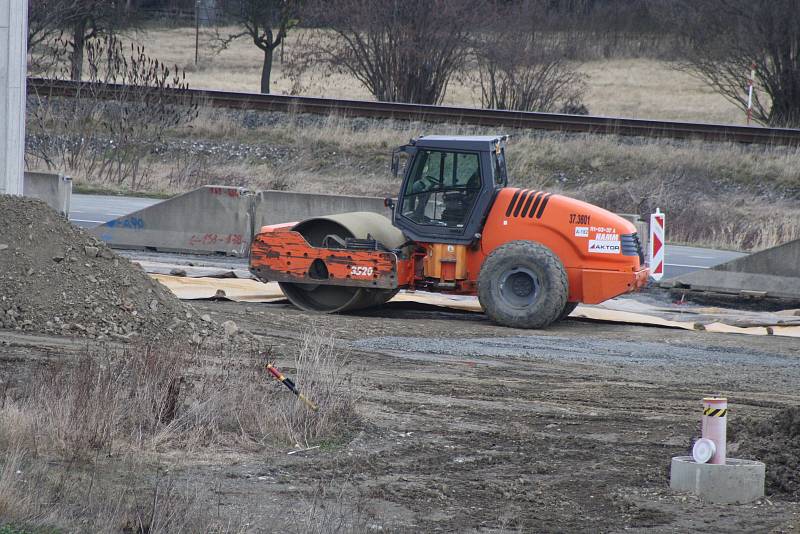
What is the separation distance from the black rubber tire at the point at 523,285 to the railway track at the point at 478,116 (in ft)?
50.4

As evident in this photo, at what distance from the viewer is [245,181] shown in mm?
26828

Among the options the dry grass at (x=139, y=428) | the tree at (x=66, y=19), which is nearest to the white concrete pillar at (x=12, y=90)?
the dry grass at (x=139, y=428)

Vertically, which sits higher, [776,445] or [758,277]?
[758,277]

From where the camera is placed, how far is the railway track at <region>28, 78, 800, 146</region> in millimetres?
27172

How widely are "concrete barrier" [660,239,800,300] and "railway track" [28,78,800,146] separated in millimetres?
12017

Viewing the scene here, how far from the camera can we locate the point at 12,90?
15000 millimetres

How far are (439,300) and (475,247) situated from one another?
1802mm

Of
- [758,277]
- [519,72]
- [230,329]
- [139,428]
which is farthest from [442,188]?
[519,72]

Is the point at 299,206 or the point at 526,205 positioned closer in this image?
the point at 526,205

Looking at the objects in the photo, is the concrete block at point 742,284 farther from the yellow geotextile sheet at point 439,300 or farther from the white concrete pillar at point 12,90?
the white concrete pillar at point 12,90

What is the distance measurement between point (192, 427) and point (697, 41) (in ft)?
123

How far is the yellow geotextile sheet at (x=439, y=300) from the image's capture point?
1373cm

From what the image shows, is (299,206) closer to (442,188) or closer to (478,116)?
(442,188)

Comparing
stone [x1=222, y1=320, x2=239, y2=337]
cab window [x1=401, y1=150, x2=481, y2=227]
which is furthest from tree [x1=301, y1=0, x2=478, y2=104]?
stone [x1=222, y1=320, x2=239, y2=337]
